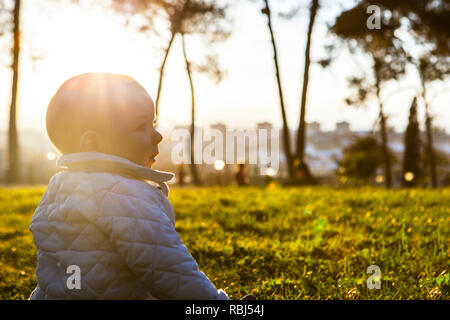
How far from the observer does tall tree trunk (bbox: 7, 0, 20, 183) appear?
71.0ft

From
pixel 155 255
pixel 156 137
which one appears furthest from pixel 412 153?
pixel 155 255

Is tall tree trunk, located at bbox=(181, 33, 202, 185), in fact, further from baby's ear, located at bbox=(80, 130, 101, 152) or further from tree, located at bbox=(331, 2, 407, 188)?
baby's ear, located at bbox=(80, 130, 101, 152)

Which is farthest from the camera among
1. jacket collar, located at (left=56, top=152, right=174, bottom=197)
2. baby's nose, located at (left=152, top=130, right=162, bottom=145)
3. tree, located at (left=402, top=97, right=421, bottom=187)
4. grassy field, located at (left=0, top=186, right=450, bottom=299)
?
tree, located at (left=402, top=97, right=421, bottom=187)

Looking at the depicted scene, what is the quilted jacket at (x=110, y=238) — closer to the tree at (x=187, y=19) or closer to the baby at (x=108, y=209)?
the baby at (x=108, y=209)

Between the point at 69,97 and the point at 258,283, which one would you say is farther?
the point at 258,283

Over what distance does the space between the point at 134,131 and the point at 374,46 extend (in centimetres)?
1847

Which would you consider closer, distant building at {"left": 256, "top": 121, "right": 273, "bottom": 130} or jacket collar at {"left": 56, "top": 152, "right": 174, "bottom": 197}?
jacket collar at {"left": 56, "top": 152, "right": 174, "bottom": 197}

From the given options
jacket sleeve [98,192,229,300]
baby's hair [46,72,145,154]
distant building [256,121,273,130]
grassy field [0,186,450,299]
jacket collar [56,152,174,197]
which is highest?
distant building [256,121,273,130]

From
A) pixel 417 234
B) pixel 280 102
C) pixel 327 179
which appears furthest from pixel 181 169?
pixel 417 234

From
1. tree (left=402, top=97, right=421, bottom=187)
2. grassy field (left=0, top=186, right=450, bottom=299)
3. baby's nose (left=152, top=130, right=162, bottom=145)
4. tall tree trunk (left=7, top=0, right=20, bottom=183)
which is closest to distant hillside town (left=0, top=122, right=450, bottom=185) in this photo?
tall tree trunk (left=7, top=0, right=20, bottom=183)

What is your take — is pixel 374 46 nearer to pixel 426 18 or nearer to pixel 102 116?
pixel 426 18

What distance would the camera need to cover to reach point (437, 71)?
77.6 ft
